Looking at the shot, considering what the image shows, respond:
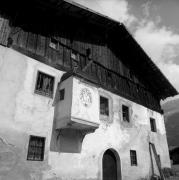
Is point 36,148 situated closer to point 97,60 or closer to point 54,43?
point 54,43

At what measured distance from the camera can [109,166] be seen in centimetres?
1209

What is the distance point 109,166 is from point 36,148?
5.10 metres

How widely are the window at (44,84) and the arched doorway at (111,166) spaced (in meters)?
5.09

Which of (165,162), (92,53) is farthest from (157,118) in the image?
(92,53)

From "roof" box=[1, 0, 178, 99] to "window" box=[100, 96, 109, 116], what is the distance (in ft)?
17.2

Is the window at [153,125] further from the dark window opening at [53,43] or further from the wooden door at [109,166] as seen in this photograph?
the dark window opening at [53,43]

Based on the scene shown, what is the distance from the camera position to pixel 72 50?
12.4 metres

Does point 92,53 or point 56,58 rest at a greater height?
point 92,53

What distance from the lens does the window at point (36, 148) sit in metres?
8.64

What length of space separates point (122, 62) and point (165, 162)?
29.2 ft

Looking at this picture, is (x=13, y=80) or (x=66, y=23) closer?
(x=13, y=80)

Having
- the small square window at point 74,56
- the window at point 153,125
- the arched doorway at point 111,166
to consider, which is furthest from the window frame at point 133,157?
the small square window at point 74,56

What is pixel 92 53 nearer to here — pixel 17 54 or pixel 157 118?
pixel 17 54

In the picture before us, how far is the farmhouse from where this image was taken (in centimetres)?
866
